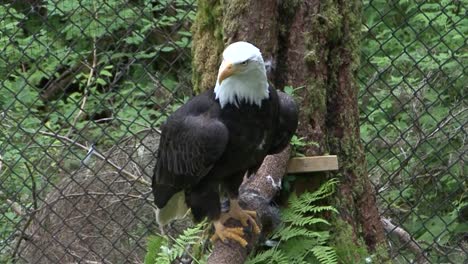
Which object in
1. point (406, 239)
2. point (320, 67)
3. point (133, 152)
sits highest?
point (320, 67)

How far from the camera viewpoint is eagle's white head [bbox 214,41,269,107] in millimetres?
3705

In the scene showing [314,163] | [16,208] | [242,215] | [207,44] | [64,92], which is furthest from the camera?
[64,92]

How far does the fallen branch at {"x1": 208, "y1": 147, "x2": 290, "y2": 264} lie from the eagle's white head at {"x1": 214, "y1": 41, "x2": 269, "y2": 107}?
50cm

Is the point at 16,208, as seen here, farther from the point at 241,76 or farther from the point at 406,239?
the point at 241,76

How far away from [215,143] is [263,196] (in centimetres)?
50

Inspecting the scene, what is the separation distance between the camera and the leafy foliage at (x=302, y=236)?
13.4ft

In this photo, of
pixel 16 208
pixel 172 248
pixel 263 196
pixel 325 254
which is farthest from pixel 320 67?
pixel 16 208

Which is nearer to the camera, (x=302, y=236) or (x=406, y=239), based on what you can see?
(x=302, y=236)

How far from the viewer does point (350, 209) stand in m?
4.59

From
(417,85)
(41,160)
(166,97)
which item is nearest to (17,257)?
(41,160)

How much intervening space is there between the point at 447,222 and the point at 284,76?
1934 millimetres

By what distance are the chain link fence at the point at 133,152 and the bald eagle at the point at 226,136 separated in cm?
122

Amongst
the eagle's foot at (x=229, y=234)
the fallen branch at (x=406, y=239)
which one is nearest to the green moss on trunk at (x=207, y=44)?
the eagle's foot at (x=229, y=234)

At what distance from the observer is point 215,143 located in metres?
3.87
